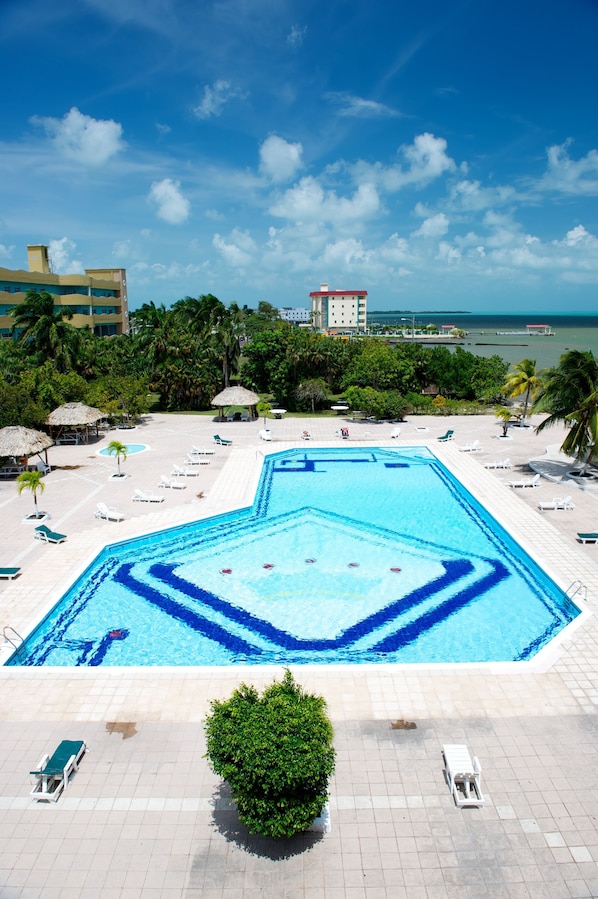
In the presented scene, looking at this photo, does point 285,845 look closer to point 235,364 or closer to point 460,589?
point 460,589

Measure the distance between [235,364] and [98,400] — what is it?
10222mm

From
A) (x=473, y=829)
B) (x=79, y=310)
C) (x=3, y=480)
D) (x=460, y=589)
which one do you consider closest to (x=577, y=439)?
(x=460, y=589)

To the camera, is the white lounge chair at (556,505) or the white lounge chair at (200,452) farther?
the white lounge chair at (200,452)

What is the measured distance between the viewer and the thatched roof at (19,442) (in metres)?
20.0

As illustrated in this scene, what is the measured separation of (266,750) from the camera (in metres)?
6.00

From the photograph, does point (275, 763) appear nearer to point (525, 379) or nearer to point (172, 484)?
point (172, 484)

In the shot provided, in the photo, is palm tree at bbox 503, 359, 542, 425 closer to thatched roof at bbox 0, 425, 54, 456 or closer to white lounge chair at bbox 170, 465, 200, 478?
white lounge chair at bbox 170, 465, 200, 478

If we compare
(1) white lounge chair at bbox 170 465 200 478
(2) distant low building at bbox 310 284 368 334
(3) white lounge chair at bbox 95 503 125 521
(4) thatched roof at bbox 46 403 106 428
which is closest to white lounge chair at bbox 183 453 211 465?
(1) white lounge chair at bbox 170 465 200 478

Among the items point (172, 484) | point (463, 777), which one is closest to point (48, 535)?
point (172, 484)

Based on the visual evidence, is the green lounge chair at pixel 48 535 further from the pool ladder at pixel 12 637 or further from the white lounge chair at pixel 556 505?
the white lounge chair at pixel 556 505

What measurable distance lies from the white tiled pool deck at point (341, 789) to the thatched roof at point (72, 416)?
→ 13.8m

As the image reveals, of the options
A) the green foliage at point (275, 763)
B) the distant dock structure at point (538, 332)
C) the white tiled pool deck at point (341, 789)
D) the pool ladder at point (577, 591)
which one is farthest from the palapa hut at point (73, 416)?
the distant dock structure at point (538, 332)

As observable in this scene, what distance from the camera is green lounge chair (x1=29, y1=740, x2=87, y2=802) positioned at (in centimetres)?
699

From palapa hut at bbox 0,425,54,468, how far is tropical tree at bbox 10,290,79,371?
31.6ft
